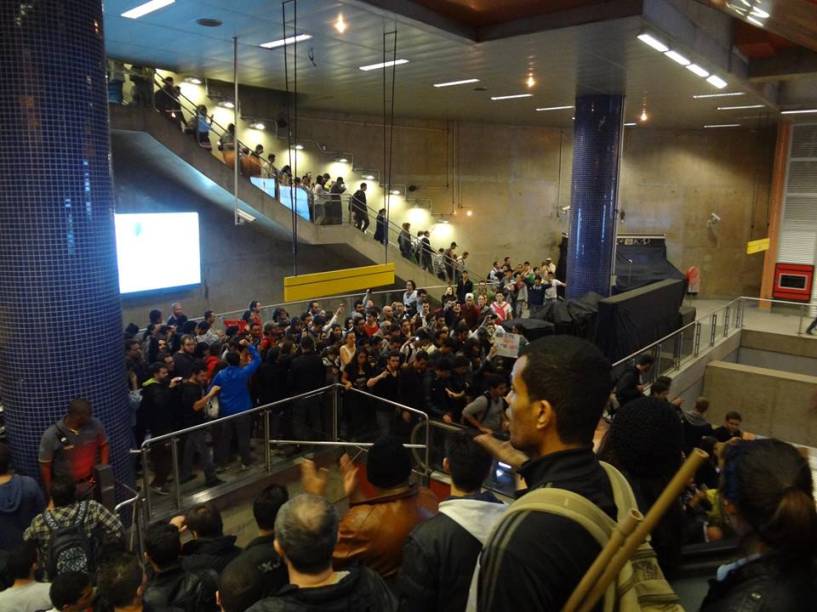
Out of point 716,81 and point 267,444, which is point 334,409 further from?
point 716,81

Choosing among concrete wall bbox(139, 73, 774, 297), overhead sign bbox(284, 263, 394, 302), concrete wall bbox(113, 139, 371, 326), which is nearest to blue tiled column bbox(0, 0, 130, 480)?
overhead sign bbox(284, 263, 394, 302)

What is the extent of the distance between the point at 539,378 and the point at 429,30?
874 cm

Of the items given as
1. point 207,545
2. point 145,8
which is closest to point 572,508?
point 207,545

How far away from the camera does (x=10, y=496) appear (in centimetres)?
444

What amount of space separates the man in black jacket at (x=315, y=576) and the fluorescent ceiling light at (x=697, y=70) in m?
11.8

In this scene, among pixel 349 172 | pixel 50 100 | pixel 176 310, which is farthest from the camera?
pixel 349 172

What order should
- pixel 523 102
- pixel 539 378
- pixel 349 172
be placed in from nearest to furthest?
pixel 539 378, pixel 523 102, pixel 349 172

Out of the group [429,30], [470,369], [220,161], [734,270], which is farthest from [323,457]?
[734,270]

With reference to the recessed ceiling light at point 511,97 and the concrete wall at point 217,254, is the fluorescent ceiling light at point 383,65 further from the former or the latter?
the concrete wall at point 217,254

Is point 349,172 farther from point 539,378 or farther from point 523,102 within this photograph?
point 539,378

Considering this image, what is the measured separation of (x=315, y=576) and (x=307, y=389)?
223 inches

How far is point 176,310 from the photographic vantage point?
428 inches

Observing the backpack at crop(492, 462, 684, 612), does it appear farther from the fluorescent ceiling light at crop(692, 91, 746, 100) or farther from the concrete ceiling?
the fluorescent ceiling light at crop(692, 91, 746, 100)

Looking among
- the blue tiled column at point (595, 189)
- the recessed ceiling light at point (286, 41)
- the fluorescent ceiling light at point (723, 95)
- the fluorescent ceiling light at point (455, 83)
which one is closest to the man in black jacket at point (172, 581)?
the recessed ceiling light at point (286, 41)
